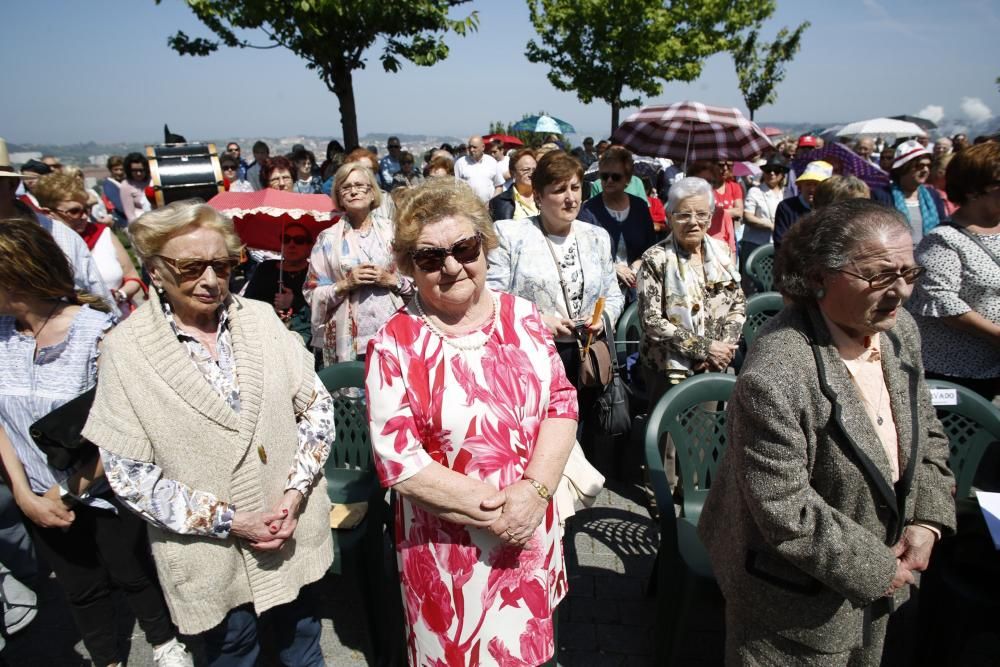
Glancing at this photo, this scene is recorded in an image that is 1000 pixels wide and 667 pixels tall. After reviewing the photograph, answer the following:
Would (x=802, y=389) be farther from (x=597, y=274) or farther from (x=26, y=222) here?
(x=26, y=222)

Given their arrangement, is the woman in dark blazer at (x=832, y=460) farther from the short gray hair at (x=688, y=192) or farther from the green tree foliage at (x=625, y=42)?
the green tree foliage at (x=625, y=42)

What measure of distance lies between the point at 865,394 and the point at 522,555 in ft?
3.68

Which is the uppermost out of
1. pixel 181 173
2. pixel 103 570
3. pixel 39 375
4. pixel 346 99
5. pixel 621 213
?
pixel 346 99

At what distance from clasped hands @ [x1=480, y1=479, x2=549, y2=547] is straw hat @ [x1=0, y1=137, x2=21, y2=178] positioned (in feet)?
12.4

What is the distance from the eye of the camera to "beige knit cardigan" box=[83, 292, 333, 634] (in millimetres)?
1798

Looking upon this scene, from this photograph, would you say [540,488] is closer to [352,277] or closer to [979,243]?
[352,277]

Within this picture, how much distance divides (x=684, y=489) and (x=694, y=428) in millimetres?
282

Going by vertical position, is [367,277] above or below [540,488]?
above

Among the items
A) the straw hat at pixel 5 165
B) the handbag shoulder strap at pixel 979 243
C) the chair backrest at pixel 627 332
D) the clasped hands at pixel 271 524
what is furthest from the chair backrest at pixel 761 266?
the straw hat at pixel 5 165

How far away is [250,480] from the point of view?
6.36ft

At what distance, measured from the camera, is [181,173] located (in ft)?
21.6

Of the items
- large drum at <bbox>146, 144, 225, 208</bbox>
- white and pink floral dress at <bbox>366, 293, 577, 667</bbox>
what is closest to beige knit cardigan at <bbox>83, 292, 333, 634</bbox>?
white and pink floral dress at <bbox>366, 293, 577, 667</bbox>

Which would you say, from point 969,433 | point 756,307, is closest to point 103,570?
point 969,433

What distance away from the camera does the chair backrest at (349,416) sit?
291 cm
